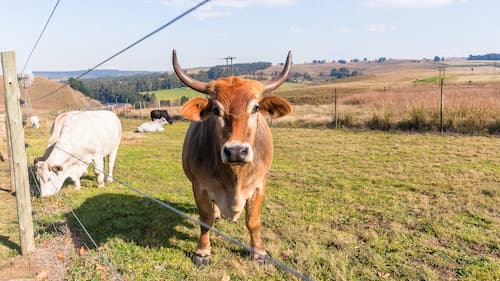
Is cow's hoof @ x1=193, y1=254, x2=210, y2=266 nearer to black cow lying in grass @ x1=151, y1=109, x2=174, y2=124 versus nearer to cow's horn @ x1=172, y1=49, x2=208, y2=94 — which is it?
cow's horn @ x1=172, y1=49, x2=208, y2=94

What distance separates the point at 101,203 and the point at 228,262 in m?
3.49

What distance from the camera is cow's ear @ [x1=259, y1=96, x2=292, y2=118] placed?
11.9ft

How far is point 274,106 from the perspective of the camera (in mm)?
3707

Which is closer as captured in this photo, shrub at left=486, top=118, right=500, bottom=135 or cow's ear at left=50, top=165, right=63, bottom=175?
cow's ear at left=50, top=165, right=63, bottom=175

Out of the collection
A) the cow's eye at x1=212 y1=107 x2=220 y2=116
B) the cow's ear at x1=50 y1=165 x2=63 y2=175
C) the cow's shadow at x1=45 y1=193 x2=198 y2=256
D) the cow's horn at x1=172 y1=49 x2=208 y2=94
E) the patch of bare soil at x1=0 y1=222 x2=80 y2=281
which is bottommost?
the patch of bare soil at x1=0 y1=222 x2=80 y2=281

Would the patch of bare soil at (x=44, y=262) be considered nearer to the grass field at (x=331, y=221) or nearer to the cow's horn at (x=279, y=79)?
the grass field at (x=331, y=221)

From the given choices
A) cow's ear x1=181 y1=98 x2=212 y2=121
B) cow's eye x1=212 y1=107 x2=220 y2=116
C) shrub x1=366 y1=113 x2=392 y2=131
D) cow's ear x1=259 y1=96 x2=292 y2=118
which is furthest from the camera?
shrub x1=366 y1=113 x2=392 y2=131

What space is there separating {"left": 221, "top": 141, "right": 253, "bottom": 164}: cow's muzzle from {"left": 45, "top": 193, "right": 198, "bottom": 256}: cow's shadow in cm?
208

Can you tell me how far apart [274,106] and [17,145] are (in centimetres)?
299

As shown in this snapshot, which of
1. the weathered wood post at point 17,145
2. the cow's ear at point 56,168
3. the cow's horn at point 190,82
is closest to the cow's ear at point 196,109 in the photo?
the cow's horn at point 190,82

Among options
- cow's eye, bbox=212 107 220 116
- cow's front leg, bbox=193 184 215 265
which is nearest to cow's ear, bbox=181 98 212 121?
cow's eye, bbox=212 107 220 116

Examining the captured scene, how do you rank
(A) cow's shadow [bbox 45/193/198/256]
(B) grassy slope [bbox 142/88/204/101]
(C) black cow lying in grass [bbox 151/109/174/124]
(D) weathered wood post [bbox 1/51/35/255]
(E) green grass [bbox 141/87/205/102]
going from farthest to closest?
(B) grassy slope [bbox 142/88/204/101] → (E) green grass [bbox 141/87/205/102] → (C) black cow lying in grass [bbox 151/109/174/124] → (A) cow's shadow [bbox 45/193/198/256] → (D) weathered wood post [bbox 1/51/35/255]

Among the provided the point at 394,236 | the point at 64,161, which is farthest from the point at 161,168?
the point at 394,236

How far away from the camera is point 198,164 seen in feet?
13.6
